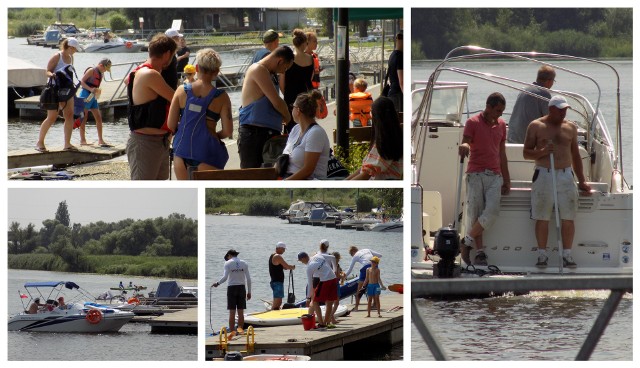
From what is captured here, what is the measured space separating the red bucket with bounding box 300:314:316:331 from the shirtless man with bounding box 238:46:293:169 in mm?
826

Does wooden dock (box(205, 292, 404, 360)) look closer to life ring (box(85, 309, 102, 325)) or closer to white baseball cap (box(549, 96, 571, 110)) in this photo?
life ring (box(85, 309, 102, 325))

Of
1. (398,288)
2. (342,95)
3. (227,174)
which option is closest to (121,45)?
(342,95)

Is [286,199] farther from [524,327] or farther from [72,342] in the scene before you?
[524,327]

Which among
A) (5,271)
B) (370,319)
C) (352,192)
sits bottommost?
(370,319)

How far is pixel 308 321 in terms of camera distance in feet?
19.2

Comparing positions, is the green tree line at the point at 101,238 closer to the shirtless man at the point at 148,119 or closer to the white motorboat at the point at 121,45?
the shirtless man at the point at 148,119

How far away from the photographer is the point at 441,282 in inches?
125

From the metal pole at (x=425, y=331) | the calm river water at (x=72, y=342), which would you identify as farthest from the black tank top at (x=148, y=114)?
the metal pole at (x=425, y=331)

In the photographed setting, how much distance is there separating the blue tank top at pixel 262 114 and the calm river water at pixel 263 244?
36.5 inches

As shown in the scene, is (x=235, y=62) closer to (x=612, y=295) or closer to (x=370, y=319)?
(x=370, y=319)

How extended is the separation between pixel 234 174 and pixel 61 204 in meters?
0.72

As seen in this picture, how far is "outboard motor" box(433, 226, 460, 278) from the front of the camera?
755 cm

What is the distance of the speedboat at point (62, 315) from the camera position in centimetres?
505
